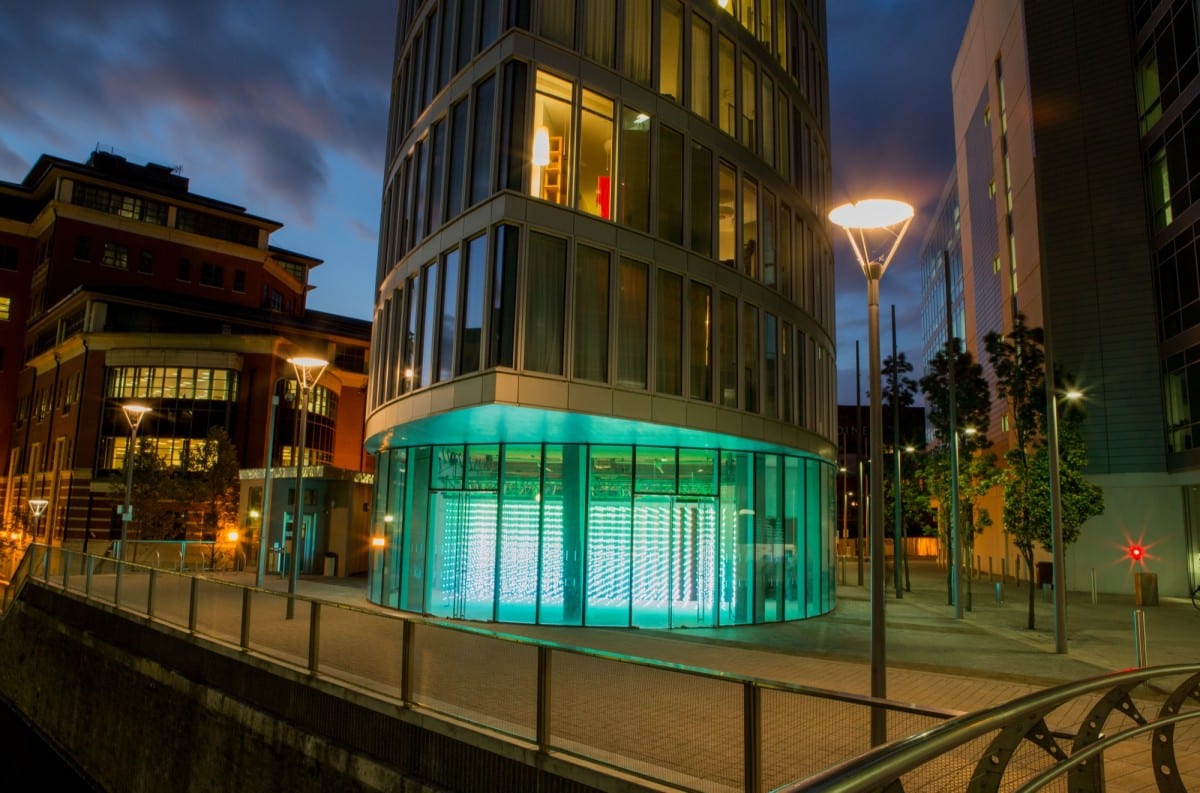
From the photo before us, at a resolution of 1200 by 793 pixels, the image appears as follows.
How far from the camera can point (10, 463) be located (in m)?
66.5

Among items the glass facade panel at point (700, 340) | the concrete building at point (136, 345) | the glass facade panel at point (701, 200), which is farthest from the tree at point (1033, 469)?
the concrete building at point (136, 345)

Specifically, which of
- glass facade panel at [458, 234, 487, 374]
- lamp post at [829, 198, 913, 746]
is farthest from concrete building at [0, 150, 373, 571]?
lamp post at [829, 198, 913, 746]

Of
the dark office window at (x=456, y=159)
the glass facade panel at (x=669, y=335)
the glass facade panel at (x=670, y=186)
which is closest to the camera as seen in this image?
the glass facade panel at (x=669, y=335)

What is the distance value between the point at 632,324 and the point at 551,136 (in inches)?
165

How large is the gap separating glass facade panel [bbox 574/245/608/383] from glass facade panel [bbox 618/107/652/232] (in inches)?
53.7

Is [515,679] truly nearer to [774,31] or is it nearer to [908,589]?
[774,31]

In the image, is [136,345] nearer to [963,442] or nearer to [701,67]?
[701,67]

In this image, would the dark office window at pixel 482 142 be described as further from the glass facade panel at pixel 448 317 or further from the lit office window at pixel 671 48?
the lit office window at pixel 671 48

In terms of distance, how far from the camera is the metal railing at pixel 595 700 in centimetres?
573

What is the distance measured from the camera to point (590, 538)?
19.1 metres

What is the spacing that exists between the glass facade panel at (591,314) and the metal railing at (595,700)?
7.36 meters

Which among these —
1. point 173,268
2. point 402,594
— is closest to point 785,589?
point 402,594

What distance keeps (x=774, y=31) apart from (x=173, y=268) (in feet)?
186

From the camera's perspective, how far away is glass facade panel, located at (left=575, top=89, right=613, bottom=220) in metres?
17.8
